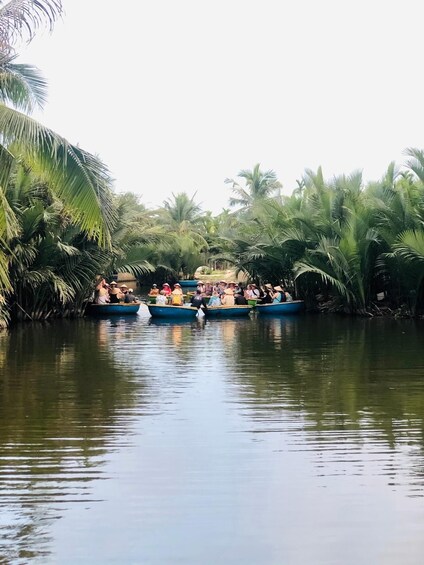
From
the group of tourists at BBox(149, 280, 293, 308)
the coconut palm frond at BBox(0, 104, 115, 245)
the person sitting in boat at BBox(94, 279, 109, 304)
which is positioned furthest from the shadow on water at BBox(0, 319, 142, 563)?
the person sitting in boat at BBox(94, 279, 109, 304)

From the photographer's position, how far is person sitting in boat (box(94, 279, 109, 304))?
3009 centimetres

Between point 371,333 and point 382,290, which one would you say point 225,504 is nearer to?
point 371,333

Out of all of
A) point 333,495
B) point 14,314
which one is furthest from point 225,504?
point 14,314

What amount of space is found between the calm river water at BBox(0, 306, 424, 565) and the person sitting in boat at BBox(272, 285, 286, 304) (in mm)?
13690

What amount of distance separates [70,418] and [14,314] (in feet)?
53.7

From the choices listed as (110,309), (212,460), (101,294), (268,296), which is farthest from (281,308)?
(212,460)

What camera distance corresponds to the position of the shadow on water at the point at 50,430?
20.8 feet

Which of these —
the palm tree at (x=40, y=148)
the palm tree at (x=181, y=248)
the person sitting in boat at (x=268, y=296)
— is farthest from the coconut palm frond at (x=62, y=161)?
the palm tree at (x=181, y=248)

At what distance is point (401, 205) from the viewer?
2655cm

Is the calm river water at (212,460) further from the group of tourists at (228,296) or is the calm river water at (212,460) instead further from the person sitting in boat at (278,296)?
the person sitting in boat at (278,296)

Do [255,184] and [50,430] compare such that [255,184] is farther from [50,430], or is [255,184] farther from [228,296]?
[50,430]

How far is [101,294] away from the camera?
30.2 meters

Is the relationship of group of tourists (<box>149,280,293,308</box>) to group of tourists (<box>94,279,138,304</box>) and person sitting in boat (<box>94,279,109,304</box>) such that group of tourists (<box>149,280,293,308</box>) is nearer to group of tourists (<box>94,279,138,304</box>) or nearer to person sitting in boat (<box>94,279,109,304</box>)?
group of tourists (<box>94,279,138,304</box>)

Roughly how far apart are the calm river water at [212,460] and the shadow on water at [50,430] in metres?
0.02
